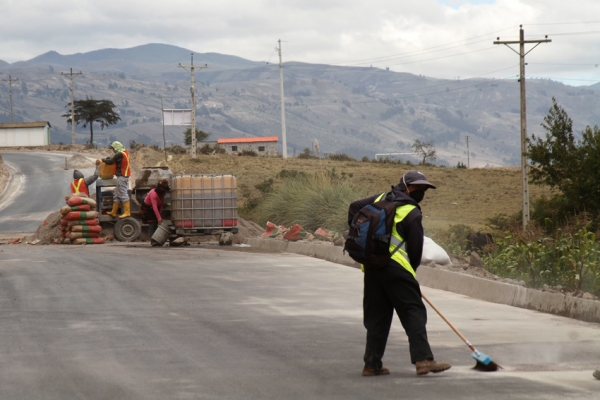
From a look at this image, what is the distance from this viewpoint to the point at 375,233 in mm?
6699

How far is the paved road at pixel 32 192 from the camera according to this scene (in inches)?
1397

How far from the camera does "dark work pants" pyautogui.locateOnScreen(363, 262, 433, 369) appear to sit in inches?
264

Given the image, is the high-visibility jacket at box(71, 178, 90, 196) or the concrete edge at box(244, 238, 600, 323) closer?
the concrete edge at box(244, 238, 600, 323)

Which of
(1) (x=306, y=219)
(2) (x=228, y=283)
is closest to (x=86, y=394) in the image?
(2) (x=228, y=283)

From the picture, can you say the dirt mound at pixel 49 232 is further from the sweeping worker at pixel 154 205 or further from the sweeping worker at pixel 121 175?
the sweeping worker at pixel 154 205

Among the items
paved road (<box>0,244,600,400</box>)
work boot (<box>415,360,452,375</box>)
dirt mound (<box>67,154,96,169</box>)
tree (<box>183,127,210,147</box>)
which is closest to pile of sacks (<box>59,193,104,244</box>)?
paved road (<box>0,244,600,400</box>)

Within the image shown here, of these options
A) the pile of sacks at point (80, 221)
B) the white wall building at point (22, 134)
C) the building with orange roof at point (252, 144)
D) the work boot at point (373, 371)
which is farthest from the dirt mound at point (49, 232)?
the building with orange roof at point (252, 144)

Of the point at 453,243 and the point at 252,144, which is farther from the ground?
the point at 252,144

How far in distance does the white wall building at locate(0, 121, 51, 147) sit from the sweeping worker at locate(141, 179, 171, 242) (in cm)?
9617

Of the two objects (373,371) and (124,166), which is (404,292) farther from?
(124,166)

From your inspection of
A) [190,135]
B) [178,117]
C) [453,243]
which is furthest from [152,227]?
[190,135]

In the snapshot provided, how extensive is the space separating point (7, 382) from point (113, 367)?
897mm

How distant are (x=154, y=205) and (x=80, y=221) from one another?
208 cm

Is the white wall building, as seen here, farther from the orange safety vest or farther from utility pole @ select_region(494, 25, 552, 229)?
the orange safety vest
